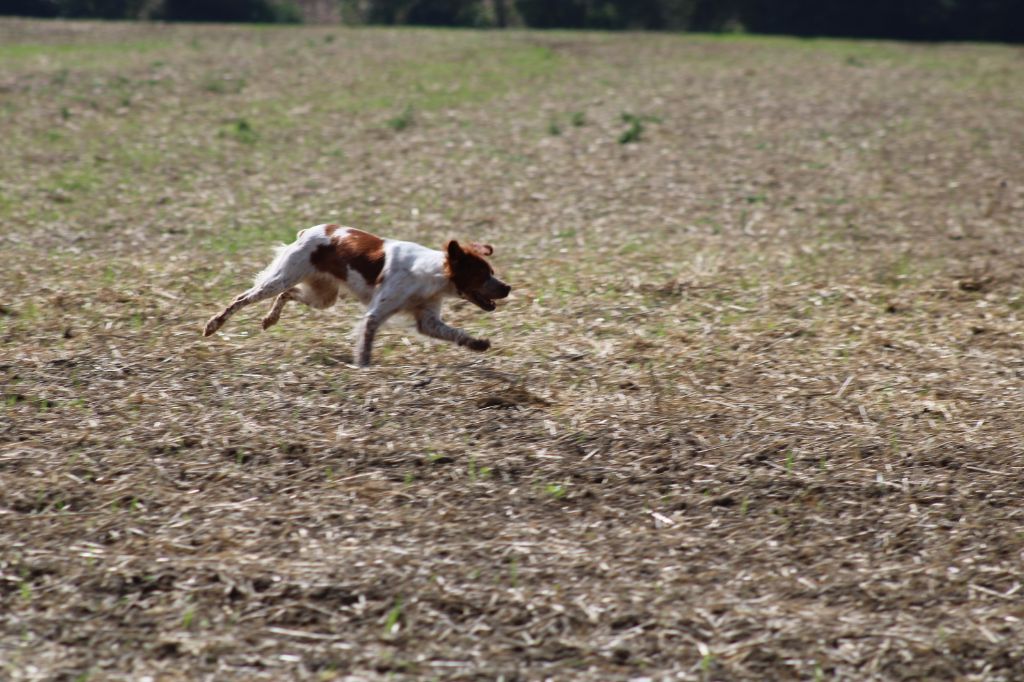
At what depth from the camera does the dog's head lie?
650 cm

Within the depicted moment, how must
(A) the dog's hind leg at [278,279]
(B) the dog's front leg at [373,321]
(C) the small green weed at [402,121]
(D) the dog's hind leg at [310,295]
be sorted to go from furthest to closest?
(C) the small green weed at [402,121] → (D) the dog's hind leg at [310,295] → (A) the dog's hind leg at [278,279] → (B) the dog's front leg at [373,321]

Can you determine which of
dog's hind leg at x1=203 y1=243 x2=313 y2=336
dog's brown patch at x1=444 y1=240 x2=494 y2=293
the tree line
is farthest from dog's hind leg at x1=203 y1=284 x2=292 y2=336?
the tree line

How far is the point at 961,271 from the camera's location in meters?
9.09

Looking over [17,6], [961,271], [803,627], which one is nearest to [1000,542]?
[803,627]

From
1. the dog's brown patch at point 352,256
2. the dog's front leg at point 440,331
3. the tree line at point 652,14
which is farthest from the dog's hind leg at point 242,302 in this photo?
the tree line at point 652,14

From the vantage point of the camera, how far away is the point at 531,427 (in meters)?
5.84

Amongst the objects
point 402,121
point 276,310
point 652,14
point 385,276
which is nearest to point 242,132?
point 402,121

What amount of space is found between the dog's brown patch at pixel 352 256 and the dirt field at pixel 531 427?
457 millimetres

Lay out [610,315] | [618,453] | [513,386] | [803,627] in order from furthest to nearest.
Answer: [610,315], [513,386], [618,453], [803,627]

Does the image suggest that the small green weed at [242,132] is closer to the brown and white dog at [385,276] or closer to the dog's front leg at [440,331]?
the brown and white dog at [385,276]

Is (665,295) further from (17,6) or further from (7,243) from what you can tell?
(17,6)

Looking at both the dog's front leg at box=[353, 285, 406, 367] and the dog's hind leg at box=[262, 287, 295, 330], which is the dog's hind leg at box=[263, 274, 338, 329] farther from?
the dog's front leg at box=[353, 285, 406, 367]

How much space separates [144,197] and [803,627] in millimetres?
8245

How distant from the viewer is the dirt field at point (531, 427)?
4.27m
